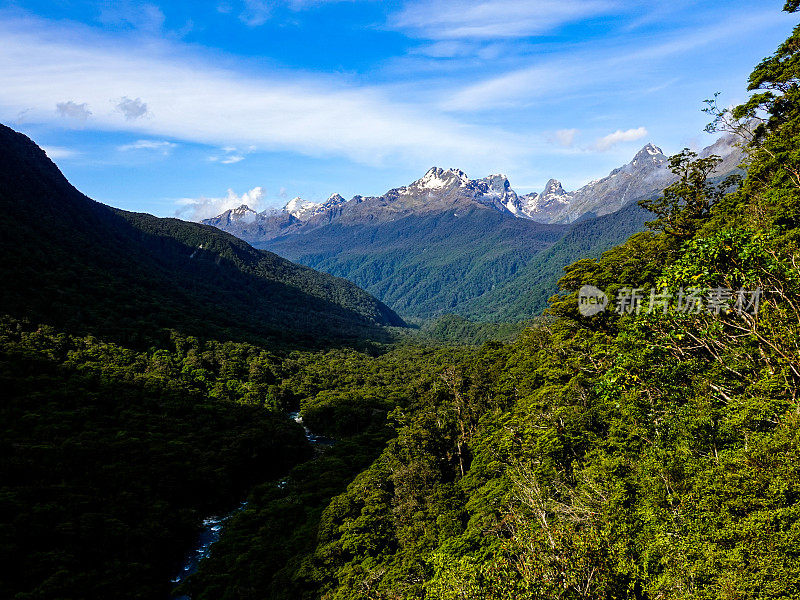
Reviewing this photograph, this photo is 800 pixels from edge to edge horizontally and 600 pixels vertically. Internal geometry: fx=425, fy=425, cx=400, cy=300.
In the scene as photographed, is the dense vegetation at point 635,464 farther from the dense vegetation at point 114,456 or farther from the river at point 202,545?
the dense vegetation at point 114,456

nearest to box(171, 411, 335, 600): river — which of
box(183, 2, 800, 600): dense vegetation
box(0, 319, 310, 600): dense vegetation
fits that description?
box(0, 319, 310, 600): dense vegetation

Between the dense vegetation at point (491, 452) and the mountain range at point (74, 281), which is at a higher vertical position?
the mountain range at point (74, 281)

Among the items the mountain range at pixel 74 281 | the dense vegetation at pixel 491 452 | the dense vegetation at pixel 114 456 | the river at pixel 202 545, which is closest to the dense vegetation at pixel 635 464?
the dense vegetation at pixel 491 452

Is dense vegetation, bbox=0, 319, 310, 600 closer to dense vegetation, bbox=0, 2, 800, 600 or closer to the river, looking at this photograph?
dense vegetation, bbox=0, 2, 800, 600

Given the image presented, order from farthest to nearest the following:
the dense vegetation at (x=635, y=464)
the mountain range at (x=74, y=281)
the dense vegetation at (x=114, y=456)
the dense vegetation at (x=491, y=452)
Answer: the mountain range at (x=74, y=281), the dense vegetation at (x=114, y=456), the dense vegetation at (x=491, y=452), the dense vegetation at (x=635, y=464)

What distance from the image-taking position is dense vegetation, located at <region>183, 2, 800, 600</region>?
17.4 m

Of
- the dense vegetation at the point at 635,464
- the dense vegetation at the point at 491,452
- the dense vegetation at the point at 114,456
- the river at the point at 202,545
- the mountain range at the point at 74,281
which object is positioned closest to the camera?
the dense vegetation at the point at 635,464

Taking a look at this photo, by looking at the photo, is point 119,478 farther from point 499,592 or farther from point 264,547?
point 499,592

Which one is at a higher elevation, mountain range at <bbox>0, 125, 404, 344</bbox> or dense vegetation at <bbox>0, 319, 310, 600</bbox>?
mountain range at <bbox>0, 125, 404, 344</bbox>

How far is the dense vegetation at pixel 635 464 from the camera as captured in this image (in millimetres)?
17406

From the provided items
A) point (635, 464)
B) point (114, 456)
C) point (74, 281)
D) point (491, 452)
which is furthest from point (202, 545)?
point (74, 281)

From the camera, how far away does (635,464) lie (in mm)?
25703

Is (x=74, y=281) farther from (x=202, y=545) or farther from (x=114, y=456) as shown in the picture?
(x=202, y=545)

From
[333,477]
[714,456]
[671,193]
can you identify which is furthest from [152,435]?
[671,193]
